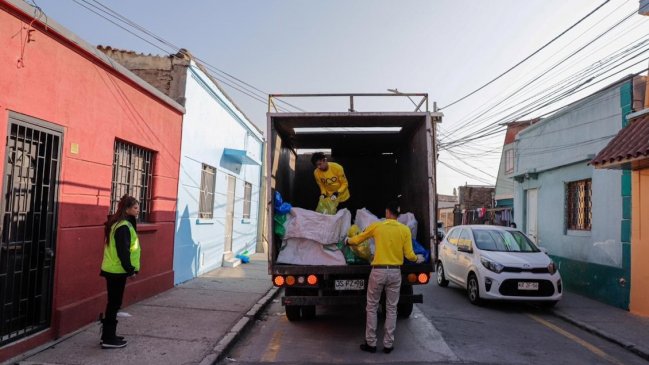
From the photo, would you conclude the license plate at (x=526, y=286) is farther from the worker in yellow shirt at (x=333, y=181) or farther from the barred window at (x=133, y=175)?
the barred window at (x=133, y=175)

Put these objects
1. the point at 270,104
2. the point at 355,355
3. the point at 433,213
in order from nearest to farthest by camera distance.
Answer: the point at 355,355, the point at 433,213, the point at 270,104

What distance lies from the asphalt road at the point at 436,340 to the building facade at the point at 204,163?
3026 mm

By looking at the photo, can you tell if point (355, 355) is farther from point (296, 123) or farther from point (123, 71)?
point (123, 71)

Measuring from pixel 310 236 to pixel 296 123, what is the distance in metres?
1.85

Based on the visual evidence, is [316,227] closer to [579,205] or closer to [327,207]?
[327,207]

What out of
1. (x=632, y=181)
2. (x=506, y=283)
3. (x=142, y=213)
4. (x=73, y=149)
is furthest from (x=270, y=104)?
(x=632, y=181)

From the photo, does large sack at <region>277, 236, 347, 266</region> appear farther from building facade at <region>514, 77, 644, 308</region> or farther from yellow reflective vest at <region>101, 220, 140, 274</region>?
building facade at <region>514, 77, 644, 308</region>

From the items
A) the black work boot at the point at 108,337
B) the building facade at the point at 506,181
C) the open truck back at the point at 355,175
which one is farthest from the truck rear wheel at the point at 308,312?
the building facade at the point at 506,181

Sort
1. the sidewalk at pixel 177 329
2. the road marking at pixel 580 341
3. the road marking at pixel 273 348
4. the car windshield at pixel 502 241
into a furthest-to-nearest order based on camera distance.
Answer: the car windshield at pixel 502 241 → the road marking at pixel 580 341 → the road marking at pixel 273 348 → the sidewalk at pixel 177 329

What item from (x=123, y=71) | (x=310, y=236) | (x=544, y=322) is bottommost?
(x=544, y=322)

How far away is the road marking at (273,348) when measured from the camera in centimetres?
540

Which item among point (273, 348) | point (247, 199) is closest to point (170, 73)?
point (273, 348)

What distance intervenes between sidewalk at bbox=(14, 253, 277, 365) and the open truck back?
989mm

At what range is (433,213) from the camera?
6215mm
